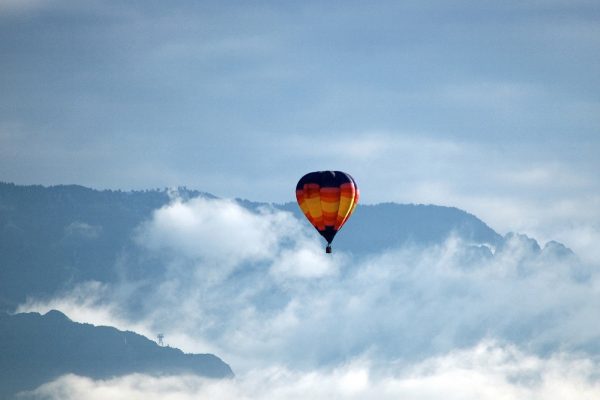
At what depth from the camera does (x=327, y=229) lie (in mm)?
195625

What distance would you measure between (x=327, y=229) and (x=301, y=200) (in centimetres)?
581

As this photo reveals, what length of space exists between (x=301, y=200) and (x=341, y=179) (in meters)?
6.63

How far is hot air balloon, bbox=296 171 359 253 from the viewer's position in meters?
194

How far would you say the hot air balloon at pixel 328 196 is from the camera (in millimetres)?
193875

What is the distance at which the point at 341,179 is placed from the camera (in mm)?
194500

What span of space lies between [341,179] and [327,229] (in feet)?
25.3

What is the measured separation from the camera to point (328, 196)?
194m

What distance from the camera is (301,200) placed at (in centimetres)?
19475
